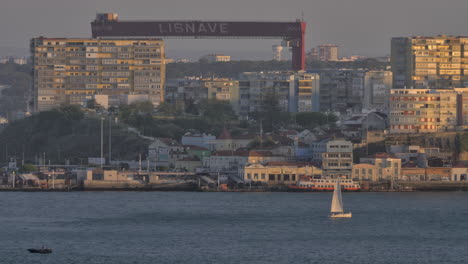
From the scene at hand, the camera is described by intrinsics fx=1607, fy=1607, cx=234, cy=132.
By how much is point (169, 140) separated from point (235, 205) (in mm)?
20412

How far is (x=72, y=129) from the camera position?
105500 millimetres

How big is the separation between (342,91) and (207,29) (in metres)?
12.5

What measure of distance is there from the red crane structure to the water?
29523mm

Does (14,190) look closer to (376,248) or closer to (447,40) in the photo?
(376,248)

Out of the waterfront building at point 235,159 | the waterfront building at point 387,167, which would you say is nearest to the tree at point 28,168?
the waterfront building at point 235,159

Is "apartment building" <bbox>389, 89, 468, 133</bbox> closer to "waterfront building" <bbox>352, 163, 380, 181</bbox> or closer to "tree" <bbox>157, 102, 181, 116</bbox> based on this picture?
"waterfront building" <bbox>352, 163, 380, 181</bbox>

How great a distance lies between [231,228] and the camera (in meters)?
66.8

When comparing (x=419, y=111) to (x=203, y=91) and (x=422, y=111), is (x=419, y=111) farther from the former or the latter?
(x=203, y=91)

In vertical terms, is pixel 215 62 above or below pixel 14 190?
above

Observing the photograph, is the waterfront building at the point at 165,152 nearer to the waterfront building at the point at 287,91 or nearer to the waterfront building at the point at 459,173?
the waterfront building at the point at 459,173

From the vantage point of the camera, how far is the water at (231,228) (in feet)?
194

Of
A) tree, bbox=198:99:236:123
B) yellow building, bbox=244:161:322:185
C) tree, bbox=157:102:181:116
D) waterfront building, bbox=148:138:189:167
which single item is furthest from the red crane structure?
yellow building, bbox=244:161:322:185

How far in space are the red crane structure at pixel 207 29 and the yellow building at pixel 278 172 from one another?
26.3m

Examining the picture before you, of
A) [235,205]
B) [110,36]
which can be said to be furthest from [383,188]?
[110,36]
